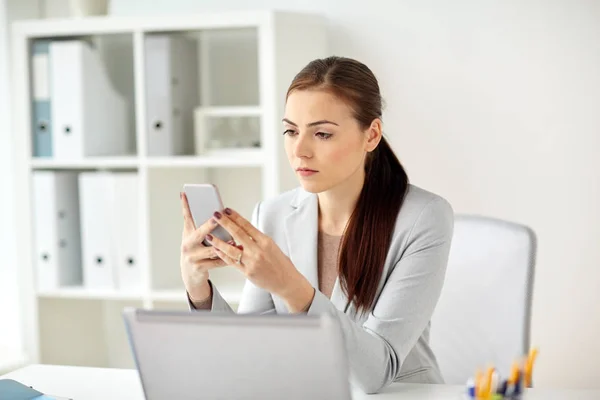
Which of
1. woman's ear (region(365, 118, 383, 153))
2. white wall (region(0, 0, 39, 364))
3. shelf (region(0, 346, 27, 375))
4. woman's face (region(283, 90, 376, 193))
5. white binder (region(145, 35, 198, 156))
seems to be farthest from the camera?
white wall (region(0, 0, 39, 364))

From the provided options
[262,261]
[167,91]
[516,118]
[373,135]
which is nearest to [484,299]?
[373,135]

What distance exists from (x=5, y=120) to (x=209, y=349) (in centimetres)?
222

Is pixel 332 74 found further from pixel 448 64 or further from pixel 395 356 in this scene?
pixel 448 64

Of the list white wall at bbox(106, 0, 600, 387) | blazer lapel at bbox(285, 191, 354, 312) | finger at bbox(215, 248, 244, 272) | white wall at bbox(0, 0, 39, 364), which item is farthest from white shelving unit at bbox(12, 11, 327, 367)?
finger at bbox(215, 248, 244, 272)

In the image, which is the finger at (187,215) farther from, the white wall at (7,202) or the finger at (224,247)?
the white wall at (7,202)

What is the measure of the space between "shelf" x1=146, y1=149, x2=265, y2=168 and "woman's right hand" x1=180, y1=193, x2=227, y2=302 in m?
0.99

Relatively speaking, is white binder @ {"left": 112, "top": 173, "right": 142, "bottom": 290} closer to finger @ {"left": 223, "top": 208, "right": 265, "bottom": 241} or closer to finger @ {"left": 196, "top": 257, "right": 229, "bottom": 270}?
finger @ {"left": 196, "top": 257, "right": 229, "bottom": 270}

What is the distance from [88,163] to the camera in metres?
2.72

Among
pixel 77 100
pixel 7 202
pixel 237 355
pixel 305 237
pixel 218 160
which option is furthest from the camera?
pixel 7 202

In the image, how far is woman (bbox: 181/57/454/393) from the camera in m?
1.42

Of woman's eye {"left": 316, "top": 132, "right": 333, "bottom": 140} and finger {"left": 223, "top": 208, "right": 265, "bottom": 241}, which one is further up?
woman's eye {"left": 316, "top": 132, "right": 333, "bottom": 140}

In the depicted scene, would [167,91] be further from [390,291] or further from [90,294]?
[390,291]

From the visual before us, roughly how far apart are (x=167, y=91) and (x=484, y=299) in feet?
4.26

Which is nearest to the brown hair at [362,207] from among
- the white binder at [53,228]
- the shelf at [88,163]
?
the shelf at [88,163]
